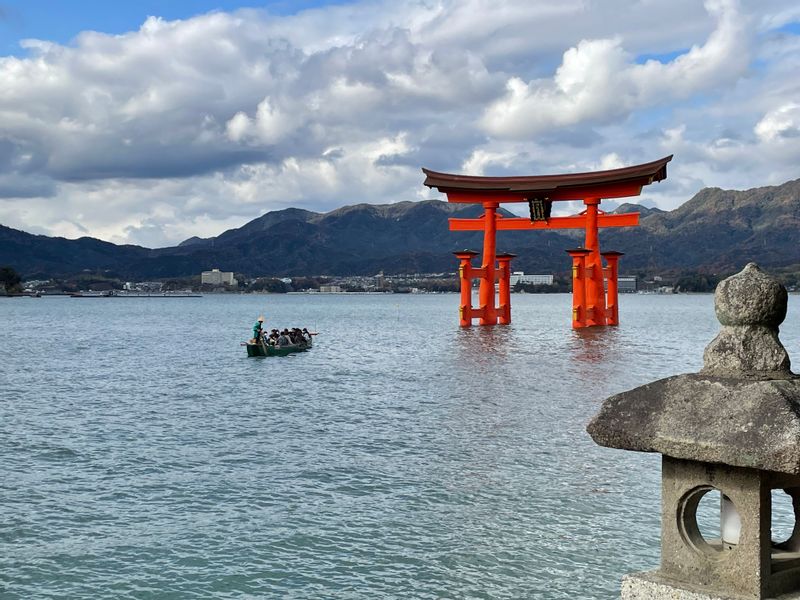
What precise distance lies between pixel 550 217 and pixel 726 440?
1879 inches

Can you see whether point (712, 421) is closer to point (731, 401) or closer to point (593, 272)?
point (731, 401)

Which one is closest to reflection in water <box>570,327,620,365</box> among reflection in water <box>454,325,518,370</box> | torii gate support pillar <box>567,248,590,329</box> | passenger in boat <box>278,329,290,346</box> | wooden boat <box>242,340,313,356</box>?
torii gate support pillar <box>567,248,590,329</box>

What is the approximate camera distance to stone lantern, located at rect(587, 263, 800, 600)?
3.56 m

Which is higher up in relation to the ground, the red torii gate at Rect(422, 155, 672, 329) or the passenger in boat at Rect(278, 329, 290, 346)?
the red torii gate at Rect(422, 155, 672, 329)

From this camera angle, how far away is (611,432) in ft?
13.0

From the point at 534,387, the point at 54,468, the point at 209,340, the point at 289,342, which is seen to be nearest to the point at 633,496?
the point at 54,468

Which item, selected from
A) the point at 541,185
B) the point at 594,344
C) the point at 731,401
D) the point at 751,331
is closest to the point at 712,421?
the point at 731,401

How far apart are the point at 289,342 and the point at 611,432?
3644 cm

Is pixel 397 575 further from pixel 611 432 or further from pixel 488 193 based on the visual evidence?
pixel 488 193

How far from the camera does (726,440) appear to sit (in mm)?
3531

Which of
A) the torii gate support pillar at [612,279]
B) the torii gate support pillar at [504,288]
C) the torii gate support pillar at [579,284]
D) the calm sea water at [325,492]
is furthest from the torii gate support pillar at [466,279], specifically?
the calm sea water at [325,492]

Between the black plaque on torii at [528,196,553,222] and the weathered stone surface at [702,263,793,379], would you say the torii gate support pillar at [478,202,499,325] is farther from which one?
the weathered stone surface at [702,263,793,379]

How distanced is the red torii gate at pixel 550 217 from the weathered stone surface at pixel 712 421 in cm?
4247

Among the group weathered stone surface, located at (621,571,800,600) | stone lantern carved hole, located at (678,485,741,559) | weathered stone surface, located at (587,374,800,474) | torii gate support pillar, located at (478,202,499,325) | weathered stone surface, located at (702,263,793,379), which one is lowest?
weathered stone surface, located at (621,571,800,600)
